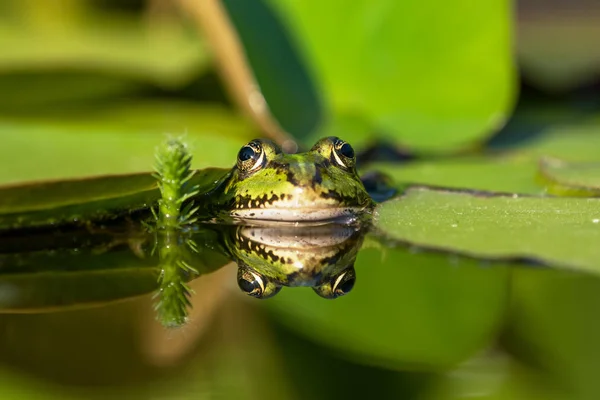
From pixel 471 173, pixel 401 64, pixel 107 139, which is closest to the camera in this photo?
pixel 471 173

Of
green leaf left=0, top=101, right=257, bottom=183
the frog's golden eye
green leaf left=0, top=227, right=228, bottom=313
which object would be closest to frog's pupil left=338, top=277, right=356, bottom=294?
green leaf left=0, top=227, right=228, bottom=313

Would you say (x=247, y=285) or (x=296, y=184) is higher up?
(x=296, y=184)

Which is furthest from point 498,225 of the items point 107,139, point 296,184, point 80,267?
point 107,139

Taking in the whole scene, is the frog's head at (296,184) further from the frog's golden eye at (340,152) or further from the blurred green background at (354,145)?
the blurred green background at (354,145)

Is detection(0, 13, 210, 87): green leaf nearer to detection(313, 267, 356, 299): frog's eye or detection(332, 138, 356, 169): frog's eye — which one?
detection(332, 138, 356, 169): frog's eye

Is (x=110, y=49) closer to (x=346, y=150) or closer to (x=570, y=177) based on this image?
(x=346, y=150)

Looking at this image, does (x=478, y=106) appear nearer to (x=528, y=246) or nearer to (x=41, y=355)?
(x=528, y=246)

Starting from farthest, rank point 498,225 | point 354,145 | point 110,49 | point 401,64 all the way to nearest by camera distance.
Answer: point 110,49, point 401,64, point 354,145, point 498,225

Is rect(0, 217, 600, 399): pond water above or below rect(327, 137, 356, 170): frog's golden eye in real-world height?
below
